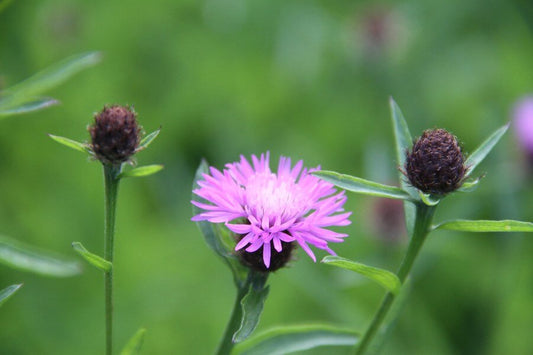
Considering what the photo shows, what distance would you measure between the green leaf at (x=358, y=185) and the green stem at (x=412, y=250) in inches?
2.1

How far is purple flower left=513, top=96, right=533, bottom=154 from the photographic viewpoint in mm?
2686

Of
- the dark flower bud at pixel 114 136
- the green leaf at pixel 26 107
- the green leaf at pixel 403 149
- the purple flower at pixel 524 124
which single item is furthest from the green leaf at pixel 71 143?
the purple flower at pixel 524 124

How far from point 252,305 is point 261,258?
0.10 metres

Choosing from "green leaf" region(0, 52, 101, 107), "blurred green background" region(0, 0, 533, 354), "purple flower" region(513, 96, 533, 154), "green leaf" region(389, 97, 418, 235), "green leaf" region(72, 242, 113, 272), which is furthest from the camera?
"purple flower" region(513, 96, 533, 154)

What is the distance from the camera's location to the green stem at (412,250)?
117cm

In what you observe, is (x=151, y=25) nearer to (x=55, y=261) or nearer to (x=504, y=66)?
(x=504, y=66)

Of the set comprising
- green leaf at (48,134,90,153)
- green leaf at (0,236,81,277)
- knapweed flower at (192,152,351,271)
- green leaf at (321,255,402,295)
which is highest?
green leaf at (48,134,90,153)

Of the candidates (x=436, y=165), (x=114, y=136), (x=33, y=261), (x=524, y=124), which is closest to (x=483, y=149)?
(x=436, y=165)

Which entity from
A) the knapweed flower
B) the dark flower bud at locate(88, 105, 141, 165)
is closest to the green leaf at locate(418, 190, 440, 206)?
the knapweed flower

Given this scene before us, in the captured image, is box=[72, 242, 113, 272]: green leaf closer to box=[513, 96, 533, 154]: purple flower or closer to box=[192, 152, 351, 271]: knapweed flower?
box=[192, 152, 351, 271]: knapweed flower

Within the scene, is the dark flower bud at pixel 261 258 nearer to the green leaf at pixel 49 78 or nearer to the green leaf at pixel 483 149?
the green leaf at pixel 483 149

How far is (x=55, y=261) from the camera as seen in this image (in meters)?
1.21

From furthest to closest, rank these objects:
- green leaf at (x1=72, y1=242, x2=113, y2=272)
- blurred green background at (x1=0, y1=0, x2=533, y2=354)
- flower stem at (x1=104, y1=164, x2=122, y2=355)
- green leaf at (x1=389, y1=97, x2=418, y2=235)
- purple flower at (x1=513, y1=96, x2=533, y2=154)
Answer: purple flower at (x1=513, y1=96, x2=533, y2=154)
blurred green background at (x1=0, y1=0, x2=533, y2=354)
green leaf at (x1=389, y1=97, x2=418, y2=235)
flower stem at (x1=104, y1=164, x2=122, y2=355)
green leaf at (x1=72, y1=242, x2=113, y2=272)

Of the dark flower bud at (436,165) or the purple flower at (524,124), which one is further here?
the purple flower at (524,124)
